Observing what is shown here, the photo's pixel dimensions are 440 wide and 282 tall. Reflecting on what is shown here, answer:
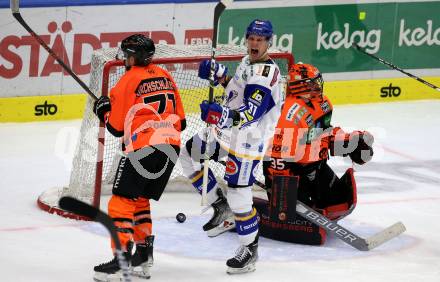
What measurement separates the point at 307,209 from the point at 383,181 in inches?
76.0

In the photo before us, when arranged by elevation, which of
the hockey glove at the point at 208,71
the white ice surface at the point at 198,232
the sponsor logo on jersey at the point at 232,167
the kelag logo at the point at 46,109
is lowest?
the white ice surface at the point at 198,232

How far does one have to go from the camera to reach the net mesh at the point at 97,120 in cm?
750

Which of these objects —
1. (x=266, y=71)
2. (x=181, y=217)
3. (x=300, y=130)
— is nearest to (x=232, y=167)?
(x=266, y=71)

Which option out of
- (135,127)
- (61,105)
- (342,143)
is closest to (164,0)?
(61,105)

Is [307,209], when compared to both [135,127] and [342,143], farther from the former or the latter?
[135,127]

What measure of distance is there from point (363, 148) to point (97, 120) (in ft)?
6.04

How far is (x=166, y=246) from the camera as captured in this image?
271 inches

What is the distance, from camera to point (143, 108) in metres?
6.02

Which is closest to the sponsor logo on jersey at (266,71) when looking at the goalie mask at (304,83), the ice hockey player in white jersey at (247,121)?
Answer: the ice hockey player in white jersey at (247,121)

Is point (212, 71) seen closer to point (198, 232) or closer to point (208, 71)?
point (208, 71)

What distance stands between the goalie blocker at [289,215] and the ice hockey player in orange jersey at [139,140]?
986 mm

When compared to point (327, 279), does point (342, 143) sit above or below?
above

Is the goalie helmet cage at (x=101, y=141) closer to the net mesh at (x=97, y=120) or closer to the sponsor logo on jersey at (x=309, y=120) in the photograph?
the net mesh at (x=97, y=120)

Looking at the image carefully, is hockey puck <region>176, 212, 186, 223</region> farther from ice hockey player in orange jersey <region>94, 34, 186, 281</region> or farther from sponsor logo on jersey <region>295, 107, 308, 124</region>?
ice hockey player in orange jersey <region>94, 34, 186, 281</region>
